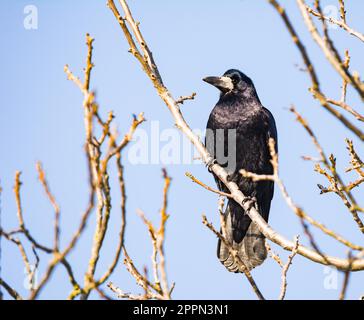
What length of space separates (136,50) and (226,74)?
8.23 feet

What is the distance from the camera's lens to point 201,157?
15.2 ft

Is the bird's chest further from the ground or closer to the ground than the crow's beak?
closer to the ground

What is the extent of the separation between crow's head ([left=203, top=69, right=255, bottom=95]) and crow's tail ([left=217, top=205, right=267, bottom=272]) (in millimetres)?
A: 1461

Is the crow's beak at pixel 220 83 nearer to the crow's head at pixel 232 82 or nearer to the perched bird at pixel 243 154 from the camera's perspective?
the crow's head at pixel 232 82

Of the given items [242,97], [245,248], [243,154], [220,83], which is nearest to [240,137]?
[243,154]

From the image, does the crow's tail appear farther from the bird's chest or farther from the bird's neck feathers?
the bird's neck feathers

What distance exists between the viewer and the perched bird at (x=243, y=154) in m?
6.30

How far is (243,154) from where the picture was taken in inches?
250

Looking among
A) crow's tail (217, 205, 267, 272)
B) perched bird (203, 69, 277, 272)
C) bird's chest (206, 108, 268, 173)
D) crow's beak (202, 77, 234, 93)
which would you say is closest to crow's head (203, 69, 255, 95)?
crow's beak (202, 77, 234, 93)

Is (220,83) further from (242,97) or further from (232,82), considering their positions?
(242,97)

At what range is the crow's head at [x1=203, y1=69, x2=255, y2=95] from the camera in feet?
22.5

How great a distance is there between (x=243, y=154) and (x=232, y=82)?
106 cm
